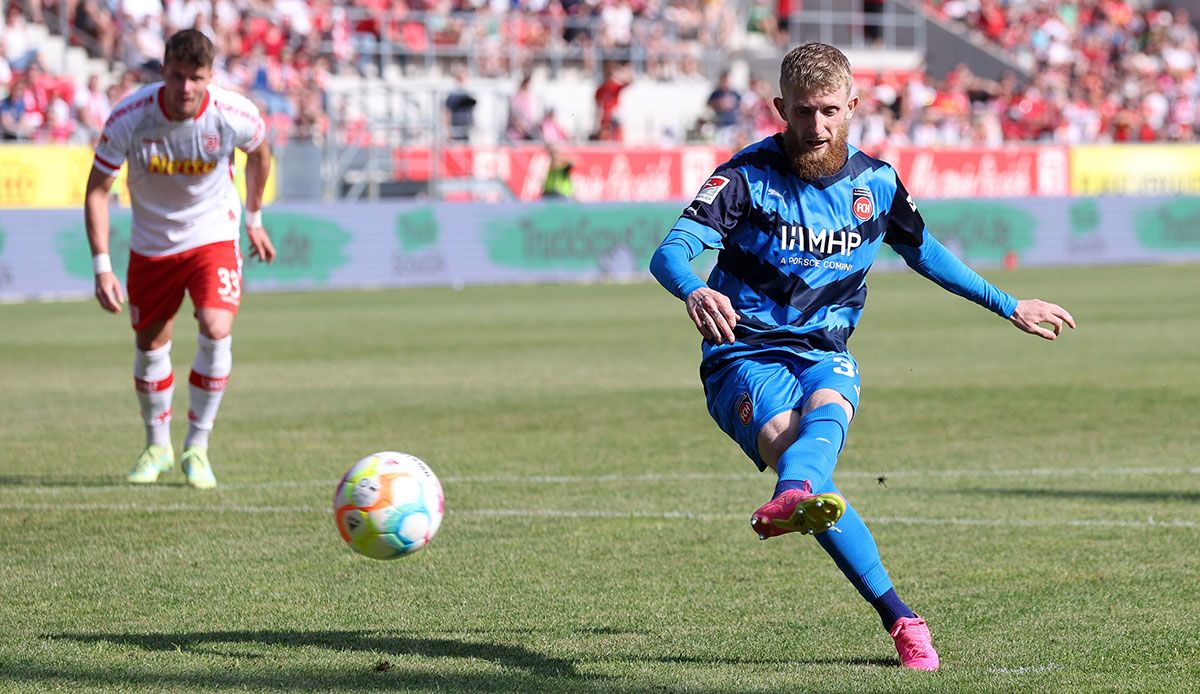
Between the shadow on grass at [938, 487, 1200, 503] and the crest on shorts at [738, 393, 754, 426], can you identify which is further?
the shadow on grass at [938, 487, 1200, 503]

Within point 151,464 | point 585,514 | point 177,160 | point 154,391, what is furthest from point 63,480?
point 585,514

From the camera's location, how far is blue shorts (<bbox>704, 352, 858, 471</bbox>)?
17.3 ft

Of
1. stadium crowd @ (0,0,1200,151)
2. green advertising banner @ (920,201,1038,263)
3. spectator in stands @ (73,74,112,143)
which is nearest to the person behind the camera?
spectator in stands @ (73,74,112,143)

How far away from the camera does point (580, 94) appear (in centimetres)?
3416

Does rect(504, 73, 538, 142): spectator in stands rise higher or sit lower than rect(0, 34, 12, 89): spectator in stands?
lower

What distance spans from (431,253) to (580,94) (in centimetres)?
782

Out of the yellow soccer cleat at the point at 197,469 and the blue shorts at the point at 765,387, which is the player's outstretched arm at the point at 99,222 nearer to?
the yellow soccer cleat at the point at 197,469

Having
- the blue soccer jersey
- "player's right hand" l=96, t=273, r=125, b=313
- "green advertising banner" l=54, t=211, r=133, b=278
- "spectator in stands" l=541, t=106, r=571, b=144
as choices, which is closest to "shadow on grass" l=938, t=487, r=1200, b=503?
the blue soccer jersey

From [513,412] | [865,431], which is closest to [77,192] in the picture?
[513,412]

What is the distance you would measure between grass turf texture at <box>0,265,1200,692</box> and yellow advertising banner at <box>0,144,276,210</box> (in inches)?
366

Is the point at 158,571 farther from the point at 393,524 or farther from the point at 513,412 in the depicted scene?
the point at 513,412

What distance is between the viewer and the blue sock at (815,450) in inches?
193

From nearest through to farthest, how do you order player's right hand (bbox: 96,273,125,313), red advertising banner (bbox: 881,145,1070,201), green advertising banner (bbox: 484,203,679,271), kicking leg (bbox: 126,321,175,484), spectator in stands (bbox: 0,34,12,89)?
player's right hand (bbox: 96,273,125,313) → kicking leg (bbox: 126,321,175,484) → spectator in stands (bbox: 0,34,12,89) → green advertising banner (bbox: 484,203,679,271) → red advertising banner (bbox: 881,145,1070,201)

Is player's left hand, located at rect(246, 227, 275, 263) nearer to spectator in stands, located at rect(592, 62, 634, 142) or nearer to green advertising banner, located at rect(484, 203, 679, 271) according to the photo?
green advertising banner, located at rect(484, 203, 679, 271)
